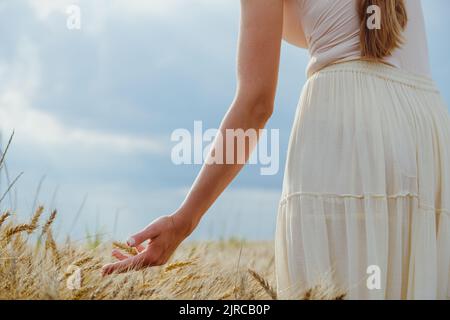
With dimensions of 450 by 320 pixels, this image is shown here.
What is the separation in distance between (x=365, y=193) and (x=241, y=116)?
406 mm

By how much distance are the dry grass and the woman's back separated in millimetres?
636

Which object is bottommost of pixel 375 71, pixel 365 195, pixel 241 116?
pixel 365 195

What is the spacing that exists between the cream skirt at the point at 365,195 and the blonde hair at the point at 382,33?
0.05 metres

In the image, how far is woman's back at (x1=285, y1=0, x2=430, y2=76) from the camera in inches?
62.4

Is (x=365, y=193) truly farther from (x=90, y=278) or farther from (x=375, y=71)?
(x=90, y=278)

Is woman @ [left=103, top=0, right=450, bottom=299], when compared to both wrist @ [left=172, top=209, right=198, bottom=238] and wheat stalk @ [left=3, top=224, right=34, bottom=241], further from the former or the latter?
wheat stalk @ [left=3, top=224, right=34, bottom=241]

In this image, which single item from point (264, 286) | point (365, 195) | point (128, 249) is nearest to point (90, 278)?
point (128, 249)

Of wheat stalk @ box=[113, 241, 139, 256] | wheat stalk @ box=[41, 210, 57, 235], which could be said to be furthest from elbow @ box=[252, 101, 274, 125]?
wheat stalk @ box=[41, 210, 57, 235]

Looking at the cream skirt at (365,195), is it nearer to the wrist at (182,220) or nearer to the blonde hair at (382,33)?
the blonde hair at (382,33)

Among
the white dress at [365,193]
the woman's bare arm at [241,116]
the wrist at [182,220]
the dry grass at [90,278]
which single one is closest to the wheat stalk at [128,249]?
the dry grass at [90,278]

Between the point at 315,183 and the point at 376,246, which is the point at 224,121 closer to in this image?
the point at 315,183

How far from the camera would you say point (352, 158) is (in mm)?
1495
